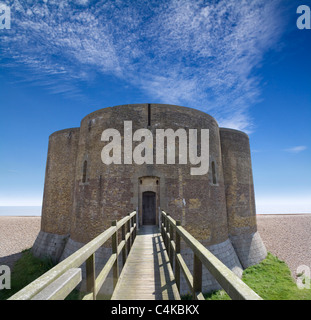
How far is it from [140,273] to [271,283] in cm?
975

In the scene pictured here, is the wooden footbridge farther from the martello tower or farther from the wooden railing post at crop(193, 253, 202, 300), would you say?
the martello tower

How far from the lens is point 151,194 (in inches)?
475

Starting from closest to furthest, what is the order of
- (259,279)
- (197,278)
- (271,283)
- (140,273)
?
(197,278) → (140,273) → (271,283) → (259,279)

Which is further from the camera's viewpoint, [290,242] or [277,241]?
[277,241]

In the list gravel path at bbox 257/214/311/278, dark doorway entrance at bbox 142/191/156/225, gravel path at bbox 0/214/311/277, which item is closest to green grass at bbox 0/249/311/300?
gravel path at bbox 0/214/311/277

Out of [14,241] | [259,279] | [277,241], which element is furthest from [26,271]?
[277,241]

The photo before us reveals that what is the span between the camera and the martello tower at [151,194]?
9547mm

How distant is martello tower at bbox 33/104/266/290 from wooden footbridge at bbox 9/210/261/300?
2373 mm

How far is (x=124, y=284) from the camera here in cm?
386

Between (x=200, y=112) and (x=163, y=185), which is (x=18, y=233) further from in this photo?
(x=200, y=112)

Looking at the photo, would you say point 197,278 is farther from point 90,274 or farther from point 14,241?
point 14,241

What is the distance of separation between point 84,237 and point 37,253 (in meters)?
5.95
